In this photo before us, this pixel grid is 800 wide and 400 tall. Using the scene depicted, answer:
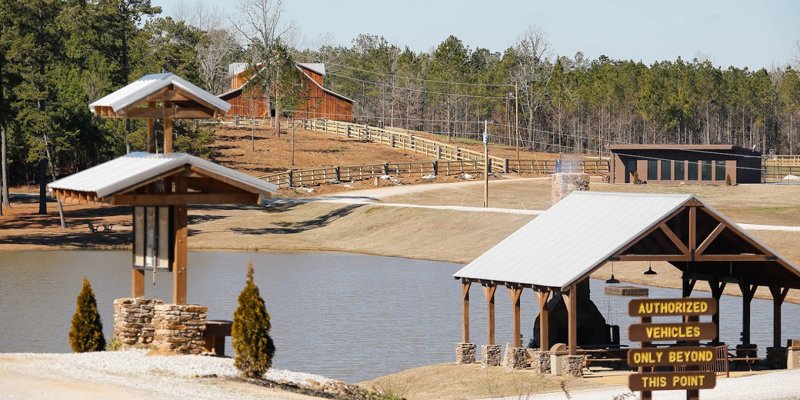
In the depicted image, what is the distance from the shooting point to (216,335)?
2519cm

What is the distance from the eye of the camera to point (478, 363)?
106 feet

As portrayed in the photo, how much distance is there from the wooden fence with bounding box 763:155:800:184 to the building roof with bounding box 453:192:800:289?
257ft

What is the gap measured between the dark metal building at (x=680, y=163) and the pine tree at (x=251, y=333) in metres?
76.5

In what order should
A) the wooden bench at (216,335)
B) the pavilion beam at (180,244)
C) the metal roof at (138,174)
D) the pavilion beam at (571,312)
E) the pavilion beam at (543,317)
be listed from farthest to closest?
the pavilion beam at (543,317), the pavilion beam at (571,312), the pavilion beam at (180,244), the wooden bench at (216,335), the metal roof at (138,174)

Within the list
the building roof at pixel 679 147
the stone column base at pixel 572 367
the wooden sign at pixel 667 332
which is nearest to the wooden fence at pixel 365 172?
the building roof at pixel 679 147

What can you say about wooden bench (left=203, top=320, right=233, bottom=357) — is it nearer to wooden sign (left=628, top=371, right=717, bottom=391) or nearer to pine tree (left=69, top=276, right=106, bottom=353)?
pine tree (left=69, top=276, right=106, bottom=353)

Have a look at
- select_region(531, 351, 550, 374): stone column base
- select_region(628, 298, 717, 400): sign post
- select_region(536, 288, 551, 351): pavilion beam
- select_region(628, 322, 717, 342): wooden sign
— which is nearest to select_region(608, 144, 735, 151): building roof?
select_region(536, 288, 551, 351): pavilion beam

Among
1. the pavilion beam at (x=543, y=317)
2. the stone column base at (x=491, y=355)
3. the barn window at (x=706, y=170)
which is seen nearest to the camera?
the pavilion beam at (x=543, y=317)

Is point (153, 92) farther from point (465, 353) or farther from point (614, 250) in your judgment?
point (465, 353)

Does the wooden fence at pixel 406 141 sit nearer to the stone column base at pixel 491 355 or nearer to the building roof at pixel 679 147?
the building roof at pixel 679 147

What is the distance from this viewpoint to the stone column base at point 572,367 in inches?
1146

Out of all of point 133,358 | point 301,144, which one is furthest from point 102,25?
point 133,358

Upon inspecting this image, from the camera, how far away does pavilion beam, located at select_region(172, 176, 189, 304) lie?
25406 millimetres

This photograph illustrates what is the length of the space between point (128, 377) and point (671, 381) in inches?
339
